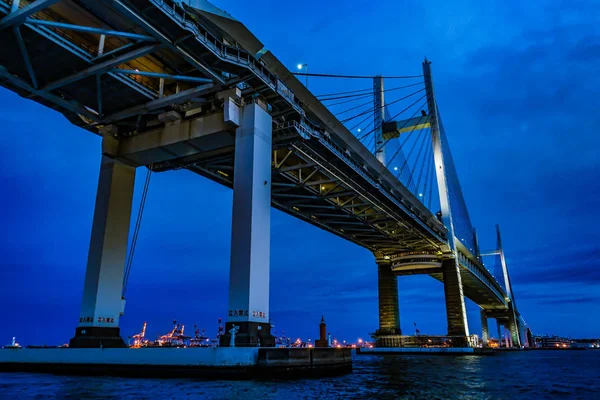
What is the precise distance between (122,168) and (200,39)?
10.3 meters

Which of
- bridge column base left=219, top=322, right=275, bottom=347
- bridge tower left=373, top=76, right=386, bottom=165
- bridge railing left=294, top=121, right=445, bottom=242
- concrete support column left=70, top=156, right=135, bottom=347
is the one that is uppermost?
bridge tower left=373, top=76, right=386, bottom=165

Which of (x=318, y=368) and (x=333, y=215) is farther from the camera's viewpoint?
(x=333, y=215)

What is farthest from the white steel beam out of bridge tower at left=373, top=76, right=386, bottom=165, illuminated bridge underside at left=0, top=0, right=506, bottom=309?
bridge tower at left=373, top=76, right=386, bottom=165

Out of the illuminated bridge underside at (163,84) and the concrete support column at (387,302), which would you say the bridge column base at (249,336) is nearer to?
the illuminated bridge underside at (163,84)

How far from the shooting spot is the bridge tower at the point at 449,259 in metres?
60.1

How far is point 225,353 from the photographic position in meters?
16.2

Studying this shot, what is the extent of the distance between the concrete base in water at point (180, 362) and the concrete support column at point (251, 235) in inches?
50.7

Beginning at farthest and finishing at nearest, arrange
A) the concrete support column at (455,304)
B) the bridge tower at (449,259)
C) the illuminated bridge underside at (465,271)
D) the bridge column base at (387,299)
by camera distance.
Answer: the bridge column base at (387,299), the illuminated bridge underside at (465,271), the bridge tower at (449,259), the concrete support column at (455,304)

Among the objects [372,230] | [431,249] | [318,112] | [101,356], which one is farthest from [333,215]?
[101,356]

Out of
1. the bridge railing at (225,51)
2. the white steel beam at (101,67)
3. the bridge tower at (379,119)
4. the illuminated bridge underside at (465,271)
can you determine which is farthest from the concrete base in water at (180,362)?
the illuminated bridge underside at (465,271)

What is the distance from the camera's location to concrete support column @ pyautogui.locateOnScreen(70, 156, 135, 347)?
71.5ft

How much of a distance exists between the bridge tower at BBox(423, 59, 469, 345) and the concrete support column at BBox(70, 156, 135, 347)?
4677cm

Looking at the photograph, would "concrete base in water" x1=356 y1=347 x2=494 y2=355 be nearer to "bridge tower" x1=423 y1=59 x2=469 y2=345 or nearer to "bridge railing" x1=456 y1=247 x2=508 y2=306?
"bridge tower" x1=423 y1=59 x2=469 y2=345

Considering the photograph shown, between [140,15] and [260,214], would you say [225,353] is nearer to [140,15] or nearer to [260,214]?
[260,214]
